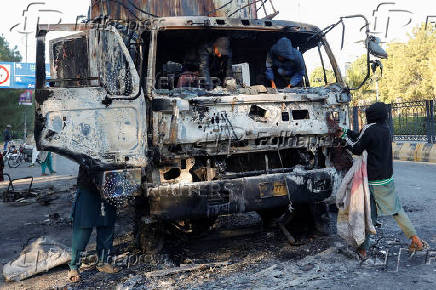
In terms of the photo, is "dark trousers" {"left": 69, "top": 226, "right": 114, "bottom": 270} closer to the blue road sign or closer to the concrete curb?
the concrete curb

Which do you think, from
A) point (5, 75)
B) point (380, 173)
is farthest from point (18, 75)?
point (380, 173)

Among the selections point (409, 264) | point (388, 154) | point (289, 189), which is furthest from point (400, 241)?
point (289, 189)

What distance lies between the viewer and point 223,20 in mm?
4238

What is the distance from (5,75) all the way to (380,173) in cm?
2148

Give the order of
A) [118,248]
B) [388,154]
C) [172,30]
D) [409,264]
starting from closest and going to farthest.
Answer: [409,264]
[388,154]
[172,30]
[118,248]

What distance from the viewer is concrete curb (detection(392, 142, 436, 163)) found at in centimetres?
1122

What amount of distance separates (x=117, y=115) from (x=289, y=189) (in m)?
1.73

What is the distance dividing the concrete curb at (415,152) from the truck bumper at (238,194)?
8.60 metres

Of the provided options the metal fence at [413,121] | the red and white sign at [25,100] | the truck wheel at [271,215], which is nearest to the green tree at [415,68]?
the metal fence at [413,121]

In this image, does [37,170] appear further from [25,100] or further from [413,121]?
[25,100]

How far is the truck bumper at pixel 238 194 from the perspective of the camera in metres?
3.62

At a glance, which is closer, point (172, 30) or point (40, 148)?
point (40, 148)

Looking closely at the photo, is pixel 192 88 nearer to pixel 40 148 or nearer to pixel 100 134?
pixel 100 134

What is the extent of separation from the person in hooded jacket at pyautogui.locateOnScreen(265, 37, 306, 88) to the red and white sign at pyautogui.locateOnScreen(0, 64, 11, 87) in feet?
64.3
